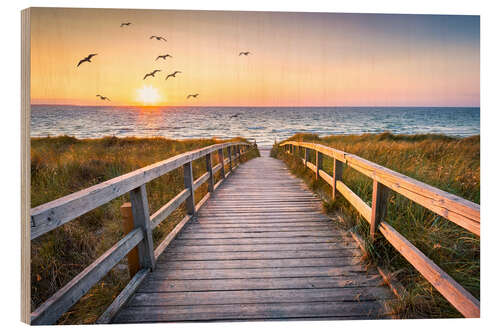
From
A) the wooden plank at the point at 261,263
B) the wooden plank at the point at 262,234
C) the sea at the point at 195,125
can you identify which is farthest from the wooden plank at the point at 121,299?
the sea at the point at 195,125

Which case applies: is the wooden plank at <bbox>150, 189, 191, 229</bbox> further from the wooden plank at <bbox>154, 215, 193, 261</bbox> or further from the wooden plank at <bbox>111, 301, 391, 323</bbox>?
the wooden plank at <bbox>111, 301, 391, 323</bbox>

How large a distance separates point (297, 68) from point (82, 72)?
432 centimetres

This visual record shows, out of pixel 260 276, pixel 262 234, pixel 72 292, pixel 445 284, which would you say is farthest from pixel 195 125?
pixel 445 284

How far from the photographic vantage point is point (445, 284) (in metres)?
1.45

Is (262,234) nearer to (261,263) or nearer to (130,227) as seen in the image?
(261,263)

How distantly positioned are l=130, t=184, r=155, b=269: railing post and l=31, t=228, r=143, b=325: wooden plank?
1.01 ft

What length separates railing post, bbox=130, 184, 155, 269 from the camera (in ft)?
6.57

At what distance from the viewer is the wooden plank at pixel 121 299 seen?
161cm

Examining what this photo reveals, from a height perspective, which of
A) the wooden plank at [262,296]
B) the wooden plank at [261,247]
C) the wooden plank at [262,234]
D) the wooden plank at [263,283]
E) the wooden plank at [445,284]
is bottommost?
the wooden plank at [262,296]

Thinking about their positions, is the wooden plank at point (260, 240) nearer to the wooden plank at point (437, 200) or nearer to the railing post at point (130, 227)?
the railing post at point (130, 227)

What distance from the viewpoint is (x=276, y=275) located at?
2.08m

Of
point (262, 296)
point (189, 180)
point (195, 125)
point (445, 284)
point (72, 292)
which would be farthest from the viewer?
point (195, 125)

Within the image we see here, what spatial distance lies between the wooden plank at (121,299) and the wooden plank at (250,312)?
0.06 metres

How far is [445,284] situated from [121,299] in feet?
6.33
